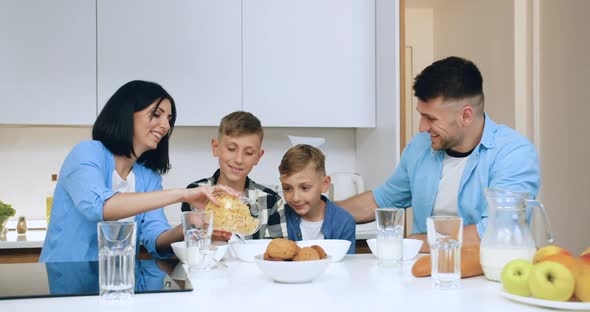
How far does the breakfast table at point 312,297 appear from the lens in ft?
3.91

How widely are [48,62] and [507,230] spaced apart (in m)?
2.44

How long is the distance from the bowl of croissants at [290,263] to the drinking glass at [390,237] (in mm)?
219

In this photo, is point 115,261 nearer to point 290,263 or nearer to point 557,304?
point 290,263

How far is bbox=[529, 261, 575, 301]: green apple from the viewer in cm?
118

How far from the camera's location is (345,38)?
3.52 metres

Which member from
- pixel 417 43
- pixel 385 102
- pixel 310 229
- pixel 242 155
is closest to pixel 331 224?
pixel 310 229

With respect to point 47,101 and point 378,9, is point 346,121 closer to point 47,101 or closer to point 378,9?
point 378,9

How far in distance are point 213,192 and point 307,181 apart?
0.59m

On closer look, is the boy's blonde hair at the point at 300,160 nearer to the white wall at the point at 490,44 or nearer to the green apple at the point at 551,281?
the green apple at the point at 551,281

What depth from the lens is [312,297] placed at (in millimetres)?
1271

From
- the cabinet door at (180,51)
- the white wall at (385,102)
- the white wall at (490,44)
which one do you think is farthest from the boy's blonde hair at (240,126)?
the white wall at (490,44)

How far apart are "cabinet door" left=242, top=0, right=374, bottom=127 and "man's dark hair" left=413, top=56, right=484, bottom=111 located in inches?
47.8

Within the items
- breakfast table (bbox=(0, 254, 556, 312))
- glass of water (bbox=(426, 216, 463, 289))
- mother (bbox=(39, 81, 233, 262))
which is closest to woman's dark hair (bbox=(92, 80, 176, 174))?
mother (bbox=(39, 81, 233, 262))

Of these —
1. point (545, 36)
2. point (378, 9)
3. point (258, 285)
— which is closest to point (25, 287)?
point (258, 285)
